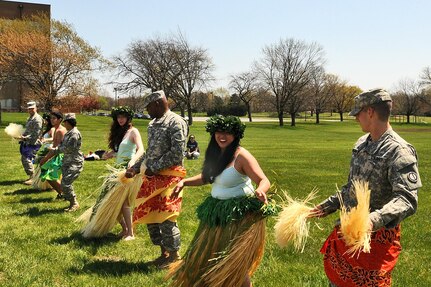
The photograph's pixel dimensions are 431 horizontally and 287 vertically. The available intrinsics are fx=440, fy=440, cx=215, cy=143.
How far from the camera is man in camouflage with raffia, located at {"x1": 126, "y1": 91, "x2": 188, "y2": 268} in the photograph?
538 cm

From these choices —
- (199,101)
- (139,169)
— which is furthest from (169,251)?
(199,101)

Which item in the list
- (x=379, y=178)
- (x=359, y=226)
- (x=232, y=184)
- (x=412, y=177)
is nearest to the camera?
(x=359, y=226)

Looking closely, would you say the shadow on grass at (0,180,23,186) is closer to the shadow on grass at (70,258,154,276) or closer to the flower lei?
the shadow on grass at (70,258,154,276)

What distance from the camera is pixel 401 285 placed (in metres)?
5.04

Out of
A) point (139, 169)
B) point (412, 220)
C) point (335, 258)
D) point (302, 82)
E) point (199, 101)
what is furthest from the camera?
point (199, 101)

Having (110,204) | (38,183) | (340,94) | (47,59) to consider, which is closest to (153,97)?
(110,204)

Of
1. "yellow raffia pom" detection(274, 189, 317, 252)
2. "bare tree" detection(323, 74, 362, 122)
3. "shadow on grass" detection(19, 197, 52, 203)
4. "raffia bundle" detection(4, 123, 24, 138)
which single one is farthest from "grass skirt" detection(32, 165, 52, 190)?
"bare tree" detection(323, 74, 362, 122)

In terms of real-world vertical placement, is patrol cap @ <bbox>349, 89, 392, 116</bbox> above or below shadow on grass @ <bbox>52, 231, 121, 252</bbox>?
above

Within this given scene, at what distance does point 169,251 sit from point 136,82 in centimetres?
5277

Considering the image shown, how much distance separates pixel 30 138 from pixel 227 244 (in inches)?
356

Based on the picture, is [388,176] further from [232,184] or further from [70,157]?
[70,157]

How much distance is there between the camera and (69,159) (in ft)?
27.7

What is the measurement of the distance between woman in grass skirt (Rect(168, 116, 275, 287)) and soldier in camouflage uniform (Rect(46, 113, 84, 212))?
4551 millimetres

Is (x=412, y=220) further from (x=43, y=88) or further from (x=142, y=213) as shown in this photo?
(x=43, y=88)
